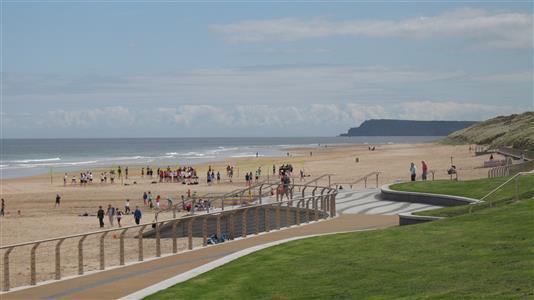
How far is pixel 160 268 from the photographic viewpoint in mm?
14922

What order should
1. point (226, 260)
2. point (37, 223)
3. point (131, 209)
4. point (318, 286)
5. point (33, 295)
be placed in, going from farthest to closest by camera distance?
1. point (131, 209)
2. point (37, 223)
3. point (226, 260)
4. point (33, 295)
5. point (318, 286)

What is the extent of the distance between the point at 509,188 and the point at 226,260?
443 inches

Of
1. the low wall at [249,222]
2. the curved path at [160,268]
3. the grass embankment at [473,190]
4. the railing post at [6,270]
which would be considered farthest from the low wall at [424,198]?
the railing post at [6,270]

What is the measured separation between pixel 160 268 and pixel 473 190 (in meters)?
13.7

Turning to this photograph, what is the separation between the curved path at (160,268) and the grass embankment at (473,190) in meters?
2.04

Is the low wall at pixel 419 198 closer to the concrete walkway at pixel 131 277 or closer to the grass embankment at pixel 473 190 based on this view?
the grass embankment at pixel 473 190

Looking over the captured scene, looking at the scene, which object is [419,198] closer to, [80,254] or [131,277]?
[131,277]

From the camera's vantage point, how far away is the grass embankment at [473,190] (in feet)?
63.2

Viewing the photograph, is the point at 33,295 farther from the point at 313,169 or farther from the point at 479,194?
the point at 313,169

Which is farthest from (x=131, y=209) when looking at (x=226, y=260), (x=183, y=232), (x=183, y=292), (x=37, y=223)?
(x=183, y=292)

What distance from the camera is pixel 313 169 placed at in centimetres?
7131

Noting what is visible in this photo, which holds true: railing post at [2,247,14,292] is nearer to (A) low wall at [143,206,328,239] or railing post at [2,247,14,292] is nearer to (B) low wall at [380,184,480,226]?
(A) low wall at [143,206,328,239]

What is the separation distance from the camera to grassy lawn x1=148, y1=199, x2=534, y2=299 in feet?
33.6

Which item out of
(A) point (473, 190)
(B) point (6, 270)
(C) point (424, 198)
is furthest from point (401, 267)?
(C) point (424, 198)
